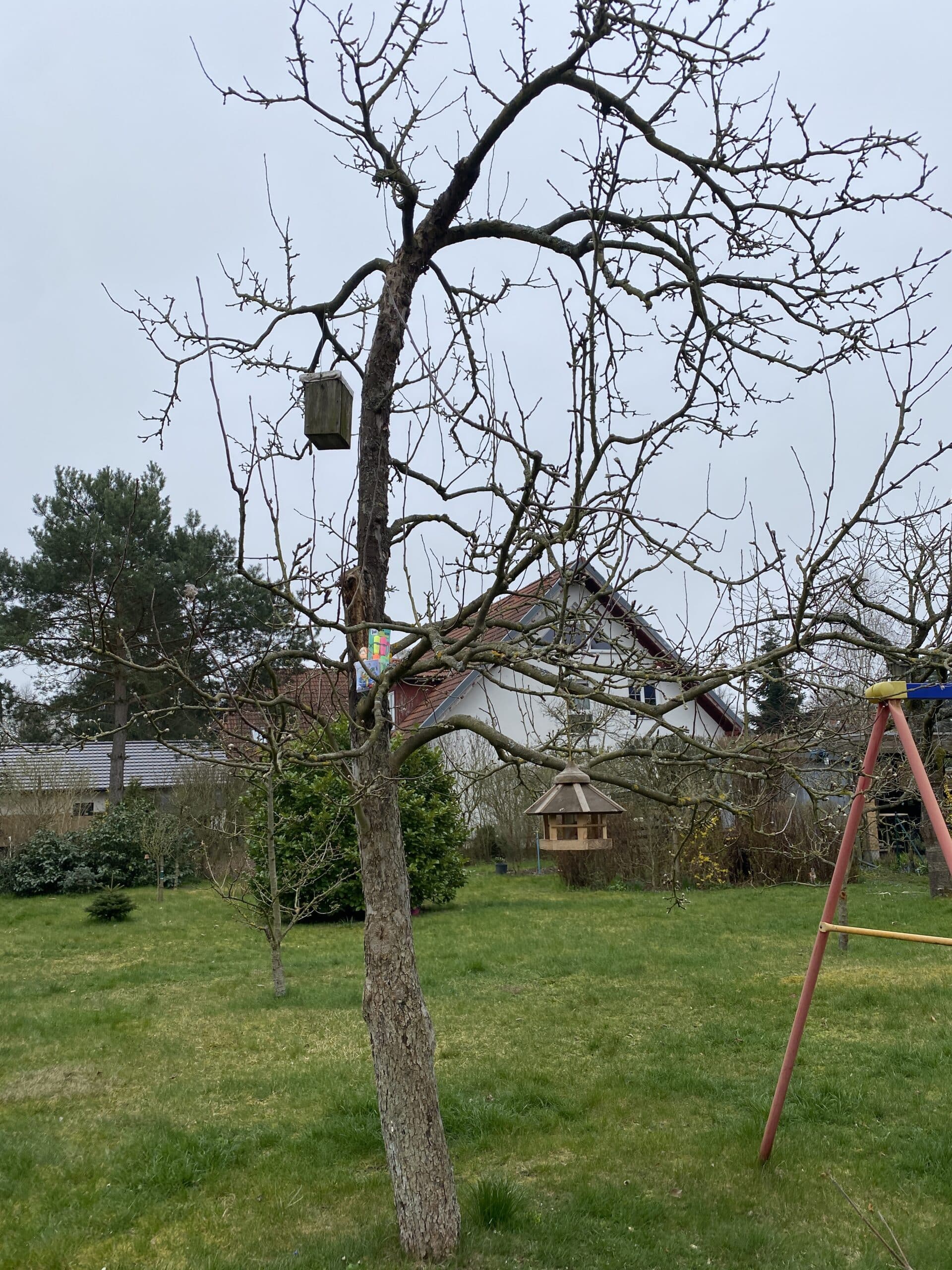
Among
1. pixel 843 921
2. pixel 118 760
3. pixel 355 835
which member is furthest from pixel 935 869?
pixel 118 760

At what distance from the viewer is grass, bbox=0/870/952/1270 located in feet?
12.8

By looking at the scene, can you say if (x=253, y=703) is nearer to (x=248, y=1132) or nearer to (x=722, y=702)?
(x=248, y=1132)

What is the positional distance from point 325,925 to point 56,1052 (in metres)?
6.03

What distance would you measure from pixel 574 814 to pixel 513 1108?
223cm

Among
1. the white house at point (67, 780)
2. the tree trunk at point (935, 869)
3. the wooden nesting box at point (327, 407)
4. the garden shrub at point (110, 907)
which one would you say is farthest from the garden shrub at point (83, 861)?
the wooden nesting box at point (327, 407)

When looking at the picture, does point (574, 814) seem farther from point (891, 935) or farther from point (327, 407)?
point (327, 407)

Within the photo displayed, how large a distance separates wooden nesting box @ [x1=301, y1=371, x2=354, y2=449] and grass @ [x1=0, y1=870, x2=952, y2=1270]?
3230 mm

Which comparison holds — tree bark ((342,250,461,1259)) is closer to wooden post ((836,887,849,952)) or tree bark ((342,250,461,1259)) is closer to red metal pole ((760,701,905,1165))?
Result: red metal pole ((760,701,905,1165))

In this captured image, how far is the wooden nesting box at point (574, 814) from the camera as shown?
13.1 ft

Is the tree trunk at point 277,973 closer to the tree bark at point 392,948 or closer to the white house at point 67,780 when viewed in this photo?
the tree bark at point 392,948

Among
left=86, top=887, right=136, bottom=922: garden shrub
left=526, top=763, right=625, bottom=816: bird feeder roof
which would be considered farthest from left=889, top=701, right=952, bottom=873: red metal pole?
left=86, top=887, right=136, bottom=922: garden shrub

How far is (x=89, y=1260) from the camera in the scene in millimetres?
3785

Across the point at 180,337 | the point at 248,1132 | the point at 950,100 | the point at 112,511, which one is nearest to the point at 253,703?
the point at 180,337

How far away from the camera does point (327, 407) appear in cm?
394
